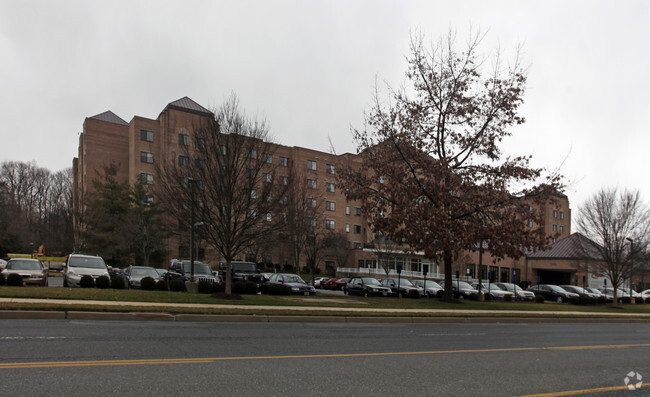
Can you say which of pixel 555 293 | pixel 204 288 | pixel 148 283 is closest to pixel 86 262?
pixel 148 283

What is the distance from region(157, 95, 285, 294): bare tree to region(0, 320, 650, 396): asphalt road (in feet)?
21.8

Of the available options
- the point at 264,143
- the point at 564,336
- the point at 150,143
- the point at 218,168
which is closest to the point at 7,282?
the point at 218,168

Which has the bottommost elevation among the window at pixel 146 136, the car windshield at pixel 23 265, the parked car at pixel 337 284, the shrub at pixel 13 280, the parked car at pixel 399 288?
the parked car at pixel 337 284

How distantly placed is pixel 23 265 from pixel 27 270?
1.84ft

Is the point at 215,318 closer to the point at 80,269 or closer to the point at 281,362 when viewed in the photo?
the point at 281,362

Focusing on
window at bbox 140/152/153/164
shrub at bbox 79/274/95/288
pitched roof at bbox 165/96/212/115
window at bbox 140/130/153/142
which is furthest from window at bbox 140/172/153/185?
shrub at bbox 79/274/95/288

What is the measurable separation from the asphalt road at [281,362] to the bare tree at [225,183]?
6641 millimetres

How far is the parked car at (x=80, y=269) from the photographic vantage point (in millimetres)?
20656

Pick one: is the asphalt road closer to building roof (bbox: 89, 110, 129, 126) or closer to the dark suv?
the dark suv

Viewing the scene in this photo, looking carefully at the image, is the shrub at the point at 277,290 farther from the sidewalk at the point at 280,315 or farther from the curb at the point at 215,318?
the curb at the point at 215,318

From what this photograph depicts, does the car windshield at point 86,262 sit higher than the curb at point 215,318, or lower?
higher

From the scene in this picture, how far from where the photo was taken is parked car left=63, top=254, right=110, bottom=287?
67.8 feet

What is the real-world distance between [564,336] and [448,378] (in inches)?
360

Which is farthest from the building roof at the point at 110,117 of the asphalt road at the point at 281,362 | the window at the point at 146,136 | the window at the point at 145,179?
the asphalt road at the point at 281,362
